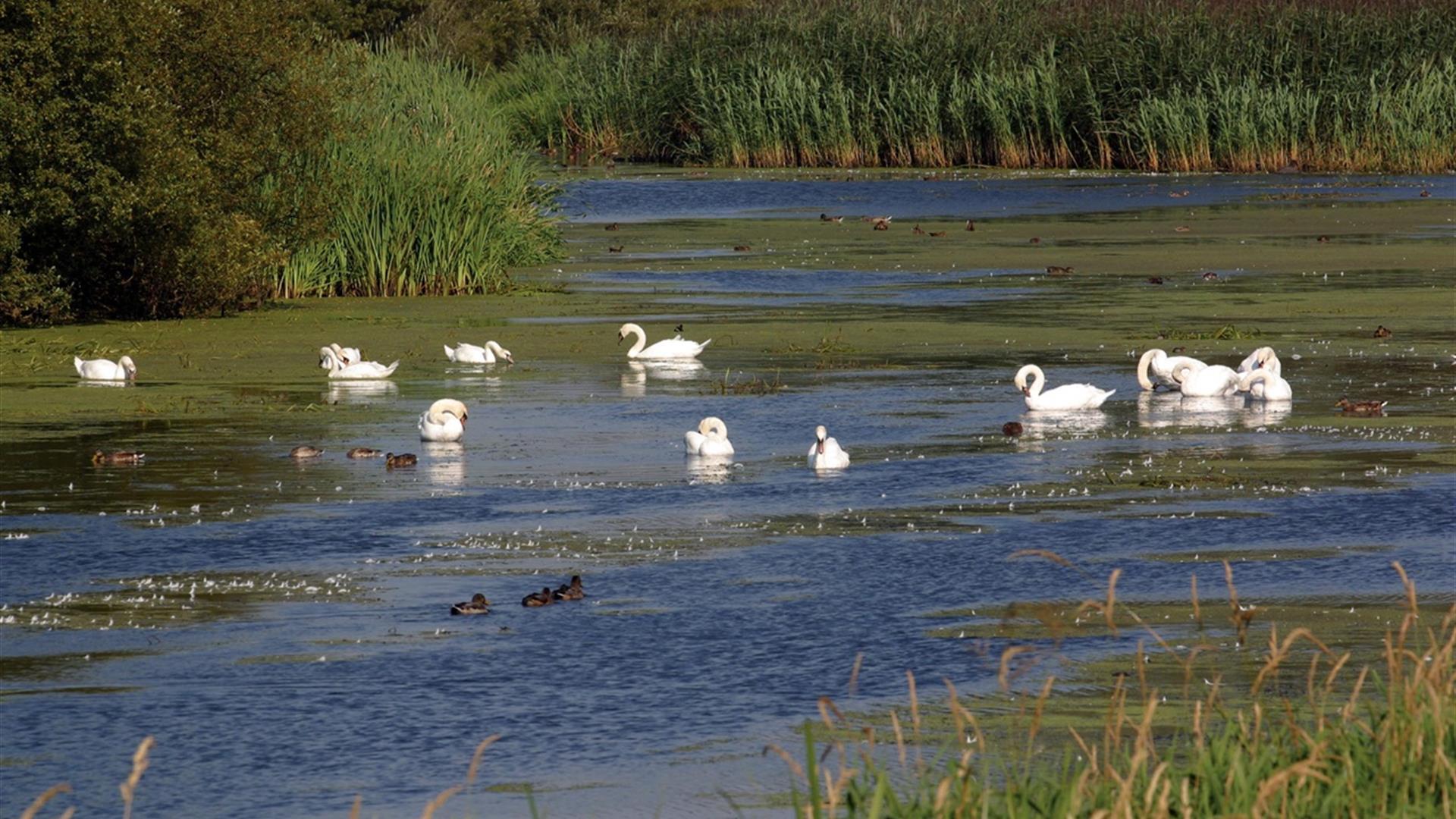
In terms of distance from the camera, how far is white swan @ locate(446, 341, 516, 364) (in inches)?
650

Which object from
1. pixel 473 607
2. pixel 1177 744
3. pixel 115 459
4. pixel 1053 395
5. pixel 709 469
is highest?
pixel 1053 395

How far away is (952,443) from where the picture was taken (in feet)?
42.7

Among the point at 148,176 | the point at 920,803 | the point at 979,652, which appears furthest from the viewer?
the point at 148,176

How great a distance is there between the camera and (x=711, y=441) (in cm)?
1241

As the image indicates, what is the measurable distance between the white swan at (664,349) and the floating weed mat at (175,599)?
7.09 m

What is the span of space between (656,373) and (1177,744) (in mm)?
9929

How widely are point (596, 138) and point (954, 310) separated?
25.2 meters

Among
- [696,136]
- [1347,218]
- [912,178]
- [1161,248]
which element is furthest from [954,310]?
[696,136]

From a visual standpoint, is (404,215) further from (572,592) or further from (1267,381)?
(572,592)

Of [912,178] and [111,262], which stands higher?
[912,178]

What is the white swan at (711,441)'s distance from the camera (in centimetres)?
1241

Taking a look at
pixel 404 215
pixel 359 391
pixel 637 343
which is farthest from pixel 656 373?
pixel 404 215

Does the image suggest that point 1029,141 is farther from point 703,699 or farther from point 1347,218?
point 703,699

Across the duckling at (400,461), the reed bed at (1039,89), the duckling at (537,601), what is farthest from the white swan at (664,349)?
the reed bed at (1039,89)
